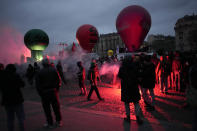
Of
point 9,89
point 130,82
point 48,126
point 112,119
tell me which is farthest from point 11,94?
point 130,82

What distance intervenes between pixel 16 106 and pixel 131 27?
8250mm

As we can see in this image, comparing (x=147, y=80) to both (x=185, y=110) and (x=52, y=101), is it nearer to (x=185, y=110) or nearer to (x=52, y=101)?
(x=185, y=110)

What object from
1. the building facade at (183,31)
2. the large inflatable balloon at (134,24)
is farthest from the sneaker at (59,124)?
the building facade at (183,31)

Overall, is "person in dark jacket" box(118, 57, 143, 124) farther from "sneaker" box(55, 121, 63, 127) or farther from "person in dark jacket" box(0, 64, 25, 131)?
"person in dark jacket" box(0, 64, 25, 131)

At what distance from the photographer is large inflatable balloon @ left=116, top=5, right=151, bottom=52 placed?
32.0ft

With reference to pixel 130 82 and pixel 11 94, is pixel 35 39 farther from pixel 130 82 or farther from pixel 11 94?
pixel 130 82

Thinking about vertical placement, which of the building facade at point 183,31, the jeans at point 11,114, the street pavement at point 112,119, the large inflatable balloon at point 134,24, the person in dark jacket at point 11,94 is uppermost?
the building facade at point 183,31

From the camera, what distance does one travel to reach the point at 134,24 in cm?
977

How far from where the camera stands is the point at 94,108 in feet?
19.2

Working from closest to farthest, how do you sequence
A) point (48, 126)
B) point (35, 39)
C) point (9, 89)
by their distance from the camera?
point (9, 89) < point (48, 126) < point (35, 39)

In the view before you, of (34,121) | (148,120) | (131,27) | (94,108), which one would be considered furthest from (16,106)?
(131,27)

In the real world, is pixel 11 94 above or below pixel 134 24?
below

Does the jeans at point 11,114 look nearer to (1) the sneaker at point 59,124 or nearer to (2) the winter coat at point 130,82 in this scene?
(1) the sneaker at point 59,124

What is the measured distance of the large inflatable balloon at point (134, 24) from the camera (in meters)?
9.74
